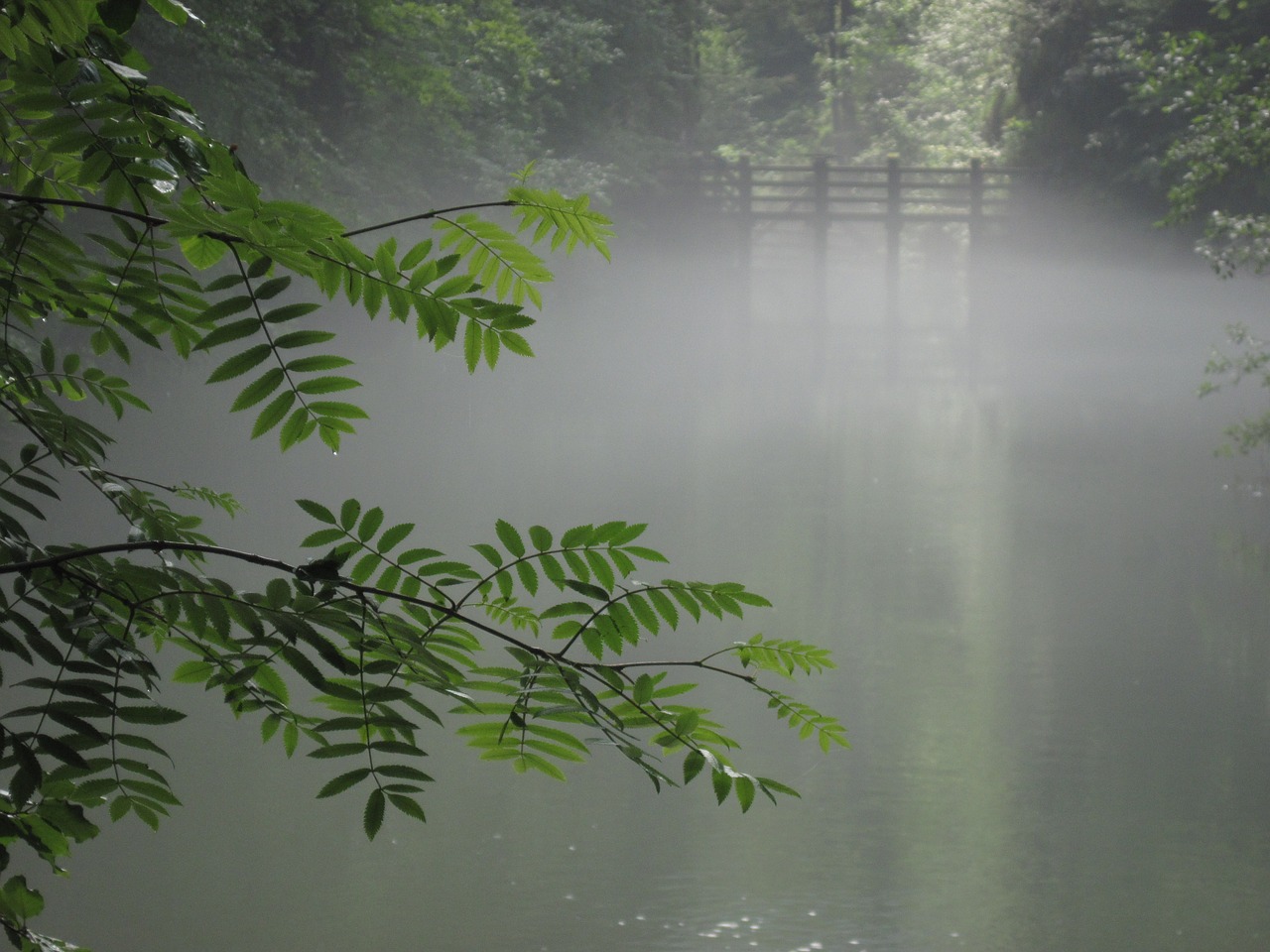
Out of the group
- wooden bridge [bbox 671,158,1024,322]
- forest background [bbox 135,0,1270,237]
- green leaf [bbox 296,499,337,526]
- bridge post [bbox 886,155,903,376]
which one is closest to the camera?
green leaf [bbox 296,499,337,526]

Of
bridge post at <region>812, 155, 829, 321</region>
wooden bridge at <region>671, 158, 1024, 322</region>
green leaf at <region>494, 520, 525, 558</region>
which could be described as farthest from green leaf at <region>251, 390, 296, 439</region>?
bridge post at <region>812, 155, 829, 321</region>

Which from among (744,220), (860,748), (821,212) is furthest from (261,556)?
(821,212)

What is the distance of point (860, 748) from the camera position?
21.0ft

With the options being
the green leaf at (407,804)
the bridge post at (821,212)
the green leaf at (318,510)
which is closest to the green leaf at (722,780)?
the green leaf at (407,804)

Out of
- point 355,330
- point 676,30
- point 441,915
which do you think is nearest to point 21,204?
point 441,915

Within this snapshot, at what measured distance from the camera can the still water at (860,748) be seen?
4.90 meters

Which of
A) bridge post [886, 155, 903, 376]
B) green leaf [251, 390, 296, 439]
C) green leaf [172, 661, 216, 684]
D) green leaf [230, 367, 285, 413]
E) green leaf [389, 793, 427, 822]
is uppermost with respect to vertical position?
bridge post [886, 155, 903, 376]

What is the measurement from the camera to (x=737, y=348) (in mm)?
27016

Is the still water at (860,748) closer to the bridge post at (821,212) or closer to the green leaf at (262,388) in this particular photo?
the green leaf at (262,388)

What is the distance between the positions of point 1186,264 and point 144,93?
24921mm

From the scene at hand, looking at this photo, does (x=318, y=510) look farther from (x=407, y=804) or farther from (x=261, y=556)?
(x=407, y=804)

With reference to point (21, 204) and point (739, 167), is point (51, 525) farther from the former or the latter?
point (739, 167)

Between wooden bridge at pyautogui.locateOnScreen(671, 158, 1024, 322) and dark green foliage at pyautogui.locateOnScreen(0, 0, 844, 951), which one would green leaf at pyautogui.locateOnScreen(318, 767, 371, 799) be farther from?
wooden bridge at pyautogui.locateOnScreen(671, 158, 1024, 322)

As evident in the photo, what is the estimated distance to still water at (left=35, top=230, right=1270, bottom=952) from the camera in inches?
193
